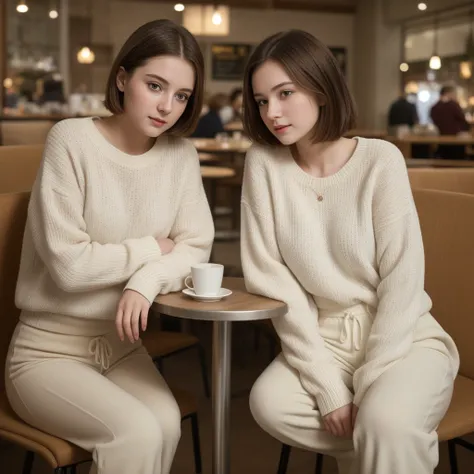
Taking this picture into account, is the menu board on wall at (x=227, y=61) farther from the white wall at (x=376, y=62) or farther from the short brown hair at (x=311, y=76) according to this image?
the short brown hair at (x=311, y=76)

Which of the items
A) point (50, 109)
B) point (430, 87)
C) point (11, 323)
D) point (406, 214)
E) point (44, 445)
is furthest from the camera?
point (430, 87)

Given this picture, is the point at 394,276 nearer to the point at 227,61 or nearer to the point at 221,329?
the point at 221,329

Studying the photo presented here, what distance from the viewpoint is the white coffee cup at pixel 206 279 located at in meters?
1.72

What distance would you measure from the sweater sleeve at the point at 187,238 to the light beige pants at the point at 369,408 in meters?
0.31

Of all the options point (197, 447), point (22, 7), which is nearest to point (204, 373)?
point (197, 447)

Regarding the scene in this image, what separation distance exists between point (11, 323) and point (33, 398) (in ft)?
1.29

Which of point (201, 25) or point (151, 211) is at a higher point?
point (201, 25)

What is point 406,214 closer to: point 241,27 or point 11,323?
point 11,323

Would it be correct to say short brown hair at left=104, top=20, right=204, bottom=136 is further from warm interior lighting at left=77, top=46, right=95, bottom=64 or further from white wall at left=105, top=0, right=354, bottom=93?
white wall at left=105, top=0, right=354, bottom=93

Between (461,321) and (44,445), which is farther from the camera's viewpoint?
(461,321)

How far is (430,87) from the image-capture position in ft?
47.7

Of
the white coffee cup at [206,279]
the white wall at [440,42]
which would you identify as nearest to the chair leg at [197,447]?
the white coffee cup at [206,279]

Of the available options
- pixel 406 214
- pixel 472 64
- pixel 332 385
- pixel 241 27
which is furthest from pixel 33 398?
pixel 241 27

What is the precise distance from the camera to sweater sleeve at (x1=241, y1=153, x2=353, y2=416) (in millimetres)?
1763
